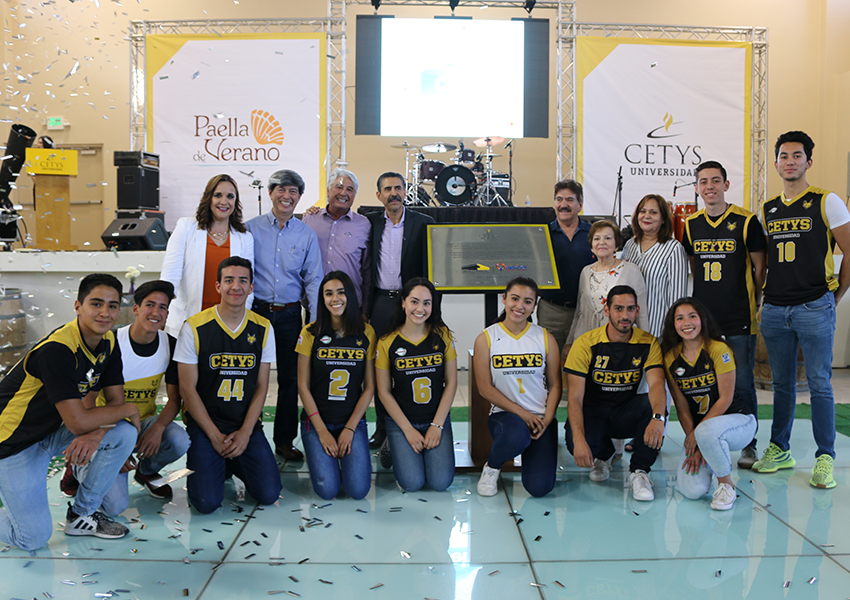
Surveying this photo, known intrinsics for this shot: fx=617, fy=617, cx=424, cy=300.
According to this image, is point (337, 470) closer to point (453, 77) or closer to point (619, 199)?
point (619, 199)

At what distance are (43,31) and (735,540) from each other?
11553 millimetres

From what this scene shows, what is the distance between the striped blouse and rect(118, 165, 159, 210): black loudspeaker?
19.8ft

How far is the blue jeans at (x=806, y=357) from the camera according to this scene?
2.94 meters

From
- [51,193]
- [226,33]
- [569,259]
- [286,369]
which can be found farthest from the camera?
[226,33]

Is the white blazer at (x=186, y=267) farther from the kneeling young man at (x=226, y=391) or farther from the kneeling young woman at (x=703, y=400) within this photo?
the kneeling young woman at (x=703, y=400)

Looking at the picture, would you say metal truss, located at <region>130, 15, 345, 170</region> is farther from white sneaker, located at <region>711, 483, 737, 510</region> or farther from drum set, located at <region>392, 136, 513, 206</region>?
white sneaker, located at <region>711, 483, 737, 510</region>

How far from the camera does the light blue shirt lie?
129 inches

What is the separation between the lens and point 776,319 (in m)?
3.05

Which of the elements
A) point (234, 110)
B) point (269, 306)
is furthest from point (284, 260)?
point (234, 110)

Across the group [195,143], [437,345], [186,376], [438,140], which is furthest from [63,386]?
[438,140]

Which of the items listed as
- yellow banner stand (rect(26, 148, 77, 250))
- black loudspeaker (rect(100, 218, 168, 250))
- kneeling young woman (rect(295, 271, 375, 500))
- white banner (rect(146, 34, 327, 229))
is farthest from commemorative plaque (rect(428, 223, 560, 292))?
yellow banner stand (rect(26, 148, 77, 250))

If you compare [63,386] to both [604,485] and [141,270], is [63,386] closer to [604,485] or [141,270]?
[604,485]

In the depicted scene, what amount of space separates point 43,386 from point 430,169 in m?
6.41

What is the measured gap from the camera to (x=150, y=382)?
2736 millimetres
